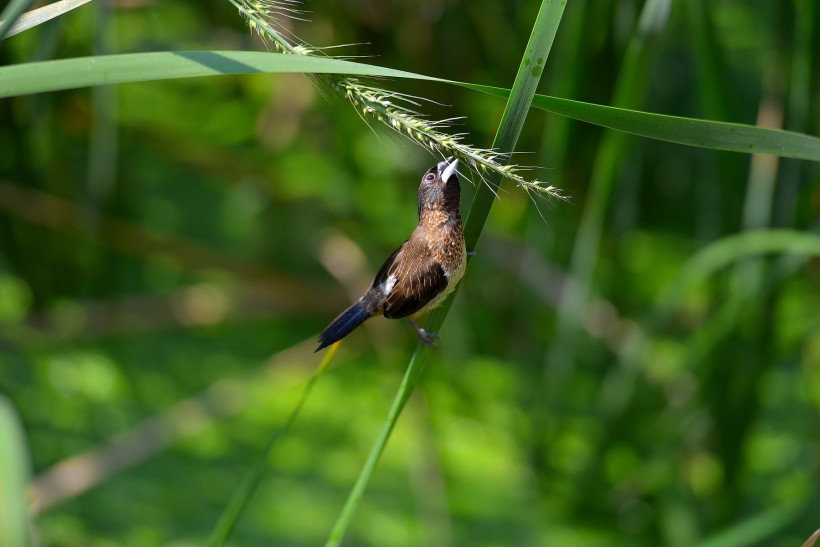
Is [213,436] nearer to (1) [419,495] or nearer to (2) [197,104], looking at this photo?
(1) [419,495]

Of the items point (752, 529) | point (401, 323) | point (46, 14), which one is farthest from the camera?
point (401, 323)

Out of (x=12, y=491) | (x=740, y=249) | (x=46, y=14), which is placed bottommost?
(x=12, y=491)

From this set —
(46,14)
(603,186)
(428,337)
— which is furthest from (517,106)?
(603,186)

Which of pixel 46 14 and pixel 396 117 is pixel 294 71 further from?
pixel 46 14

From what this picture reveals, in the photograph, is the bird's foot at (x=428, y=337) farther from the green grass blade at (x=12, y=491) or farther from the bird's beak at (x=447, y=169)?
the green grass blade at (x=12, y=491)

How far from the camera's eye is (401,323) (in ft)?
6.31

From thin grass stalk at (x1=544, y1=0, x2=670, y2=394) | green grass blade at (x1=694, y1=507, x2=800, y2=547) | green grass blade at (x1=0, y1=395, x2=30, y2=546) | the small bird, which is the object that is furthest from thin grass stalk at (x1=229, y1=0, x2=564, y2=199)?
green grass blade at (x1=694, y1=507, x2=800, y2=547)

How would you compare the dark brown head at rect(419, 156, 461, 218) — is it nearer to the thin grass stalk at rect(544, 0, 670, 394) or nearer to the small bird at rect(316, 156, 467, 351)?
the small bird at rect(316, 156, 467, 351)

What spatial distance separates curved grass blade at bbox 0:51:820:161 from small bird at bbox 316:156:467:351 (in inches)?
5.2

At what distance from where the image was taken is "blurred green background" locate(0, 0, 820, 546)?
148cm

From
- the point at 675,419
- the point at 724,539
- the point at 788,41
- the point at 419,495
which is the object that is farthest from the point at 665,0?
the point at 419,495

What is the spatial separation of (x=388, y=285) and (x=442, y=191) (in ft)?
0.33

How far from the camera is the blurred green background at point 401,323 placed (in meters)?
1.48

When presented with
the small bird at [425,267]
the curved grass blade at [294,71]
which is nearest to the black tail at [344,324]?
the small bird at [425,267]
